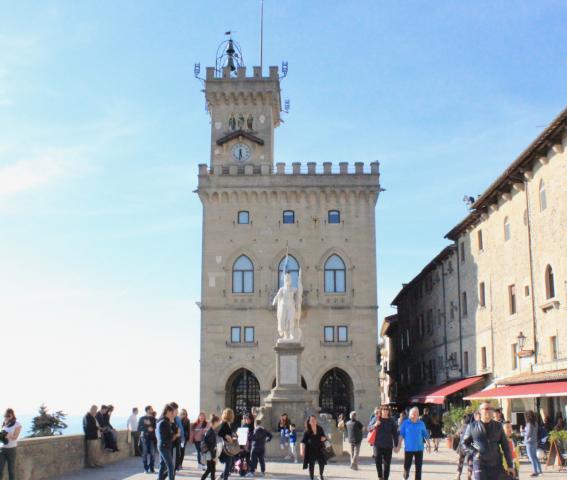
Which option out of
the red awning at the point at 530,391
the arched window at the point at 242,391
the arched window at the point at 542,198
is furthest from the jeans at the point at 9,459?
the arched window at the point at 242,391

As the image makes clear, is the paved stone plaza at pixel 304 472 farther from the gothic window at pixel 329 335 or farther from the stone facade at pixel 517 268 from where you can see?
the gothic window at pixel 329 335

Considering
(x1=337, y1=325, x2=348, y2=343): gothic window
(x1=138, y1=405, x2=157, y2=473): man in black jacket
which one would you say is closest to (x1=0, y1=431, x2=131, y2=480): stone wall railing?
(x1=138, y1=405, x2=157, y2=473): man in black jacket

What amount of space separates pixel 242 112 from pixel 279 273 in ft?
39.9

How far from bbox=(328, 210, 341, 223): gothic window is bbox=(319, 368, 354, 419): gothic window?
8.91 meters

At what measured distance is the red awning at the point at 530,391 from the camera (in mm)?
23469

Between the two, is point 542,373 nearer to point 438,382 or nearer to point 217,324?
point 438,382

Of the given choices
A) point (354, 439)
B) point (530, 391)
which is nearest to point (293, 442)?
point (354, 439)

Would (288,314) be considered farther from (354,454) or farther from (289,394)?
(354,454)

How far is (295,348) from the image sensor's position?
28781 millimetres

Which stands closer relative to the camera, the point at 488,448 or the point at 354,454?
the point at 488,448

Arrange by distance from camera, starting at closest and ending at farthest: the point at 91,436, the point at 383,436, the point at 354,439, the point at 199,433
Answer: the point at 383,436, the point at 91,436, the point at 354,439, the point at 199,433

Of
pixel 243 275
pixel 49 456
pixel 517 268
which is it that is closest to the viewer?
pixel 49 456

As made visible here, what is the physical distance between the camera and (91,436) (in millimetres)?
21125

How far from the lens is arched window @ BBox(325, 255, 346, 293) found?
47.8m
